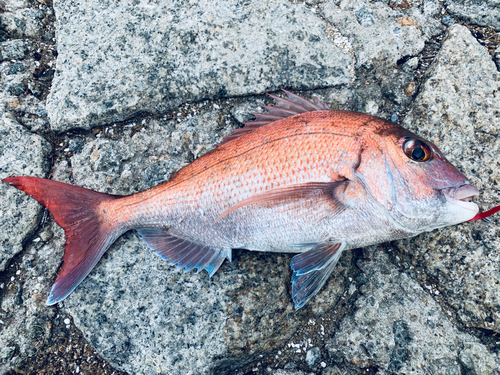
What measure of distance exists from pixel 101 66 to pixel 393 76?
7.24 ft

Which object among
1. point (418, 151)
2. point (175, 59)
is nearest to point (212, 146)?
point (175, 59)

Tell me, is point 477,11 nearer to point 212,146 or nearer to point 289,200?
point 289,200

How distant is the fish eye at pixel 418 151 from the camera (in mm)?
1868

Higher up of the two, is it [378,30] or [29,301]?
[378,30]

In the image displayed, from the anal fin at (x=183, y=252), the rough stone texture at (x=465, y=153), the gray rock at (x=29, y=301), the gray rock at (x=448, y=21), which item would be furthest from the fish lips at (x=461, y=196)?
the gray rock at (x=29, y=301)

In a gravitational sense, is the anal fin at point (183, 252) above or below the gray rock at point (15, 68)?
below

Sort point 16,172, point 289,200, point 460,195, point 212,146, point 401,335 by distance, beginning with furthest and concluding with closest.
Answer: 1. point 212,146
2. point 16,172
3. point 401,335
4. point 289,200
5. point 460,195

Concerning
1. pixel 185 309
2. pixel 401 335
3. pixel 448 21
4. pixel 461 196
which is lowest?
pixel 185 309

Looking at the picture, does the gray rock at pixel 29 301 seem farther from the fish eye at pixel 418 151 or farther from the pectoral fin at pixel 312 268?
the fish eye at pixel 418 151

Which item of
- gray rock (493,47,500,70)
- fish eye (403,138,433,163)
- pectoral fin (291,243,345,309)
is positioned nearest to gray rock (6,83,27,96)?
pectoral fin (291,243,345,309)

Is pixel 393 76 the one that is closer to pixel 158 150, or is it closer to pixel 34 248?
pixel 158 150

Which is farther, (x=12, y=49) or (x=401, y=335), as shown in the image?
(x=12, y=49)

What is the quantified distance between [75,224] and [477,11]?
10.9 feet

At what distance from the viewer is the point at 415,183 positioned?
1851mm
